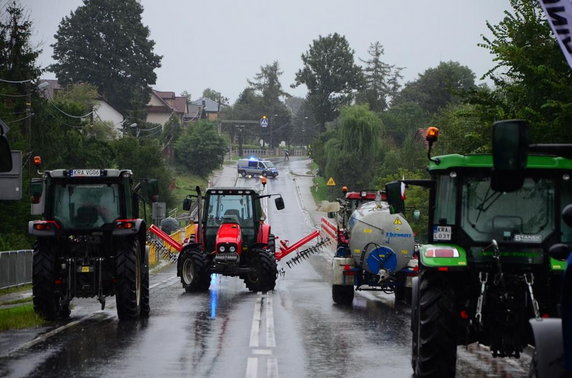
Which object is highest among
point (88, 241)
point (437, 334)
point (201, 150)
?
point (201, 150)

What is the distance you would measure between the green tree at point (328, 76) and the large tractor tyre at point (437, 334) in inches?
5372

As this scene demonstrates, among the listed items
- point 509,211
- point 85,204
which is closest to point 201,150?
point 85,204

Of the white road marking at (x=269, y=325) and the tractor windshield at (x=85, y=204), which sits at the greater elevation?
the tractor windshield at (x=85, y=204)

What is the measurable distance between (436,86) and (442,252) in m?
104

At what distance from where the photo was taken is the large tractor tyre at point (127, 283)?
19734mm

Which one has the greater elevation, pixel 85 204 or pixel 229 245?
pixel 85 204

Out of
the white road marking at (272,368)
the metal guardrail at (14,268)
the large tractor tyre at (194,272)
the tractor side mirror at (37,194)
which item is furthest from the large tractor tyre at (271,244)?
the white road marking at (272,368)

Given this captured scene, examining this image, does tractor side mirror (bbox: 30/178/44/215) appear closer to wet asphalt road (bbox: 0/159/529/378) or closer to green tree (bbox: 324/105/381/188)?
wet asphalt road (bbox: 0/159/529/378)

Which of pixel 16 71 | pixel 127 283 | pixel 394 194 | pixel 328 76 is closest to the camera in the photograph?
pixel 394 194

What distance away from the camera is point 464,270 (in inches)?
474

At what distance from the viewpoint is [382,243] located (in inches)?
973

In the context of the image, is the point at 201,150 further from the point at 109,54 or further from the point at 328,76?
the point at 328,76

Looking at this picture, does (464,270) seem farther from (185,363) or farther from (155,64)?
(155,64)

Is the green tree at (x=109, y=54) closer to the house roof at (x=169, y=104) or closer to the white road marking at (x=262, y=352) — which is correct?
the house roof at (x=169, y=104)
